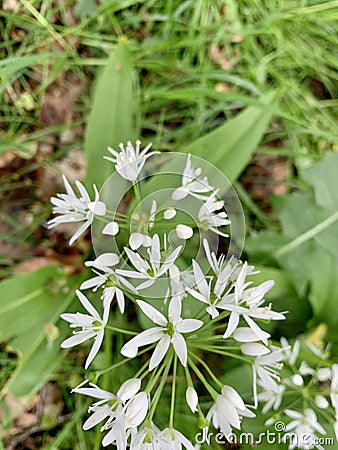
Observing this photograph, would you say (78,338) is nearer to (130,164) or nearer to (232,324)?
(232,324)

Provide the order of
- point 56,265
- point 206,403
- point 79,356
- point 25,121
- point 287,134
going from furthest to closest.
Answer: point 287,134
point 25,121
point 79,356
point 56,265
point 206,403

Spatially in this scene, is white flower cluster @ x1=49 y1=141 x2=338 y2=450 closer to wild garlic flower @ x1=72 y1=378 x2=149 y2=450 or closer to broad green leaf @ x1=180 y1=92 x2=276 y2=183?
wild garlic flower @ x1=72 y1=378 x2=149 y2=450

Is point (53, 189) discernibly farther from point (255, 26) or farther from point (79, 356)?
point (255, 26)

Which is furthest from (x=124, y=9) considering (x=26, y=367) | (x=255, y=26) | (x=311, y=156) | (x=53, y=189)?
(x=26, y=367)

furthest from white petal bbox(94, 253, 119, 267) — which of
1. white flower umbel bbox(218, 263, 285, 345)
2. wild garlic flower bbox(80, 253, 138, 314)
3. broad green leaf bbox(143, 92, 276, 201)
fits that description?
broad green leaf bbox(143, 92, 276, 201)

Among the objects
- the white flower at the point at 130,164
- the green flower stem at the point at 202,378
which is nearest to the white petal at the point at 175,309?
the green flower stem at the point at 202,378

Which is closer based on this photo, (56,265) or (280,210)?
(56,265)

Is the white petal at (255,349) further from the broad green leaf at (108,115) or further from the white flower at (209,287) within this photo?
the broad green leaf at (108,115)
